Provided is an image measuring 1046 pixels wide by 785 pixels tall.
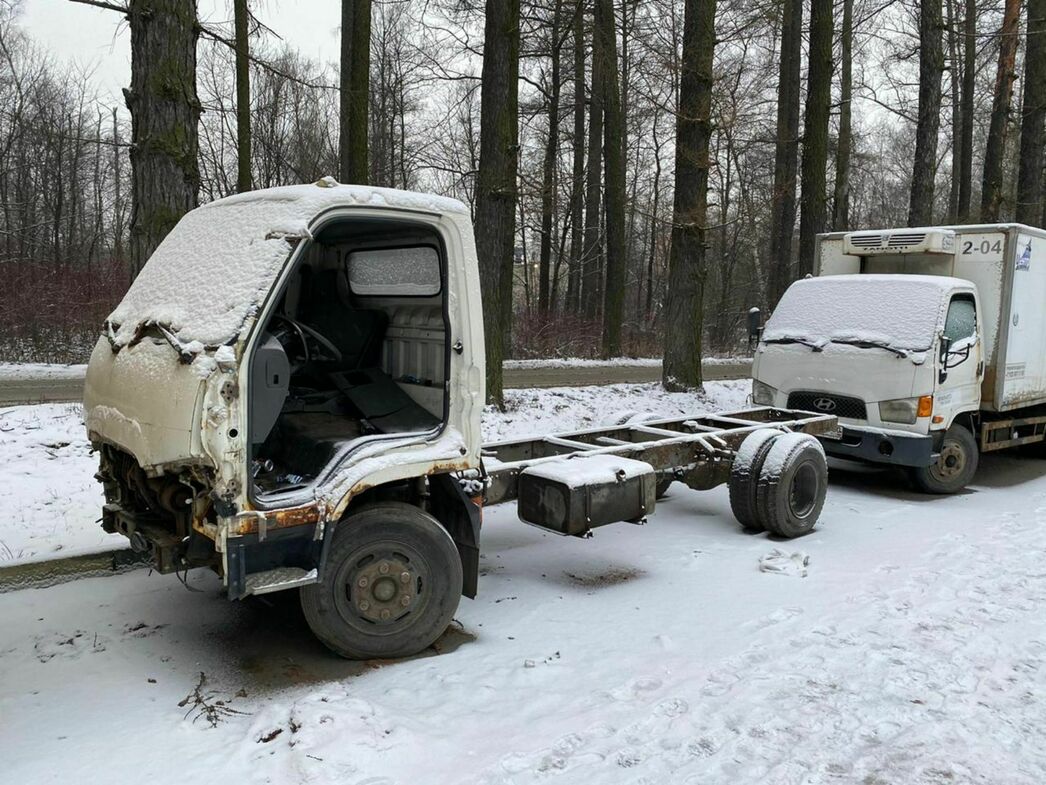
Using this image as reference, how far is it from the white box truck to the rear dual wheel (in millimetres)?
1514

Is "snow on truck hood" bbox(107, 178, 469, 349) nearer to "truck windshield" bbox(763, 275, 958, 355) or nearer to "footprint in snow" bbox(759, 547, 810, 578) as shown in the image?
"footprint in snow" bbox(759, 547, 810, 578)

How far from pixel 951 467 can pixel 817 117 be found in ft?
30.1

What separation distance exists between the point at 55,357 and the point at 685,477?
14.5 meters

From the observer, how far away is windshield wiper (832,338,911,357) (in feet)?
28.8

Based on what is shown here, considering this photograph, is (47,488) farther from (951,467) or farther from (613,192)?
(613,192)

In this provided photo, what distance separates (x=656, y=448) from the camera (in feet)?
22.7

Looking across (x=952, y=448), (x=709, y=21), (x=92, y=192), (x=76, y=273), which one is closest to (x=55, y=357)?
(x=76, y=273)

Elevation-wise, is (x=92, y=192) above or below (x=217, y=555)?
above

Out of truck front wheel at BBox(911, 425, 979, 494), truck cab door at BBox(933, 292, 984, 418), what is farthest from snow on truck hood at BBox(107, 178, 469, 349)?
truck front wheel at BBox(911, 425, 979, 494)

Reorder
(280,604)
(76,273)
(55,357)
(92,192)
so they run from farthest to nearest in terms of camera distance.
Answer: (92,192), (76,273), (55,357), (280,604)

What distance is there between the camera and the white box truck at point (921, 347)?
8.88 m

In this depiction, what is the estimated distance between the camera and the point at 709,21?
13.2 meters

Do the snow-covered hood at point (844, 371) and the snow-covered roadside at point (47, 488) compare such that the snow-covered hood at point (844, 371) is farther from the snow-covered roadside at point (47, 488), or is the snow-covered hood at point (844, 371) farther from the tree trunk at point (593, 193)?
the tree trunk at point (593, 193)

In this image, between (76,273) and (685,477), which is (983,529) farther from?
(76,273)
